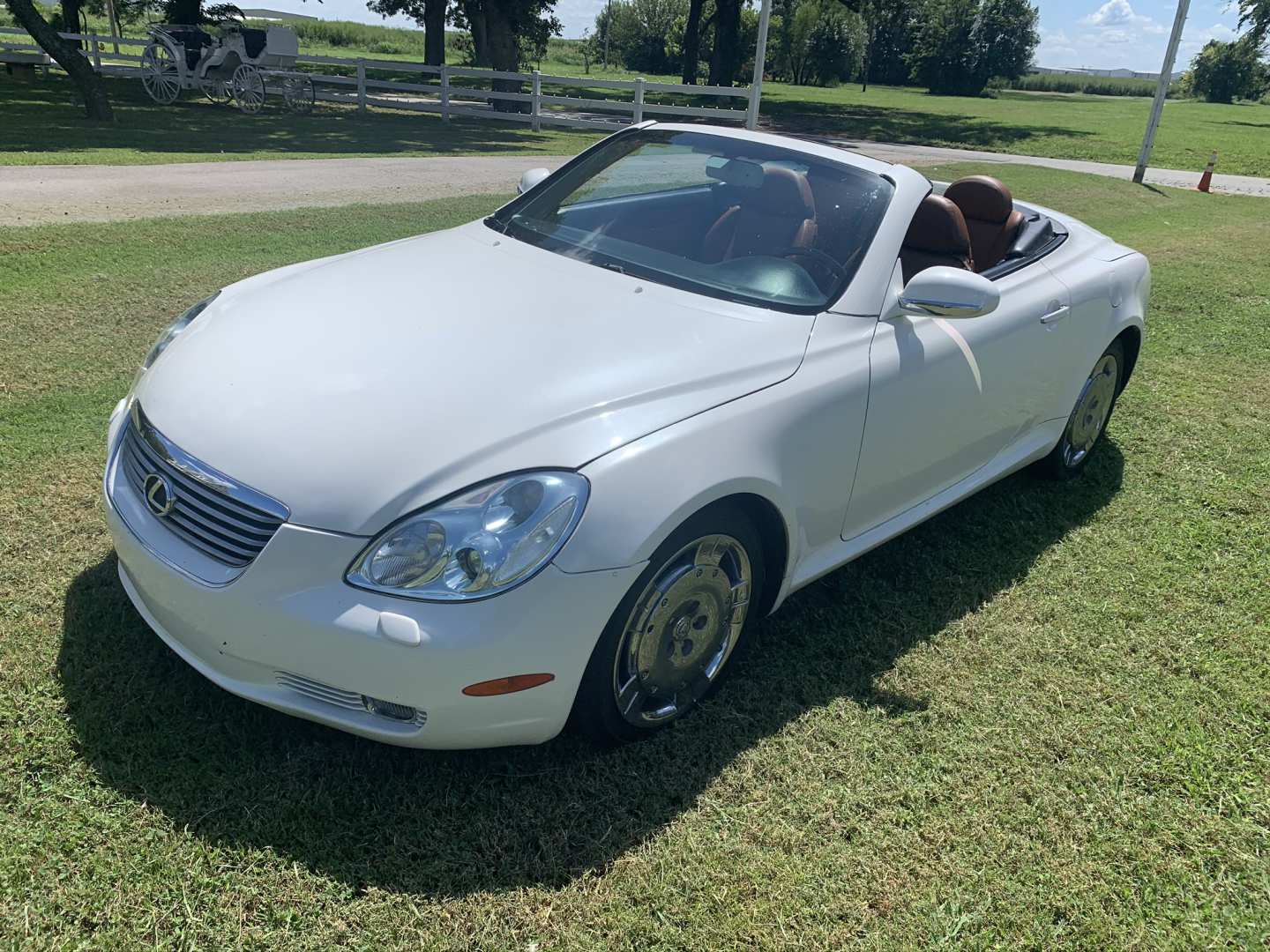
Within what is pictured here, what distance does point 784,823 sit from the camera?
102 inches

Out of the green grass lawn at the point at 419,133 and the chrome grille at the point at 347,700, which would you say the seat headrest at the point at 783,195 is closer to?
the chrome grille at the point at 347,700

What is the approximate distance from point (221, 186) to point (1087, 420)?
9511mm

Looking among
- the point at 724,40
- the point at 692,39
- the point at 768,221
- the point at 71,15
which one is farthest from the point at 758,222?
the point at 692,39

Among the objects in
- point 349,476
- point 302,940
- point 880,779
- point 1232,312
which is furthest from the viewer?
point 1232,312

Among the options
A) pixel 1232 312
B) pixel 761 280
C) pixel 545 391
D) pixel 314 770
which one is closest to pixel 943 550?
pixel 761 280

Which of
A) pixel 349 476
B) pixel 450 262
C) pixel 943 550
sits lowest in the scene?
pixel 943 550

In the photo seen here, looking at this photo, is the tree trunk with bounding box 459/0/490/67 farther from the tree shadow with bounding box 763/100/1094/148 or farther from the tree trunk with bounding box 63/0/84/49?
the tree trunk with bounding box 63/0/84/49

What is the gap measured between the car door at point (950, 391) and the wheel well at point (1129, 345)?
0.81 metres

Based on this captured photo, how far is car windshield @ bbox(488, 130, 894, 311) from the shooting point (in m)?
3.31

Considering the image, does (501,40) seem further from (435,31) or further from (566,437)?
(566,437)

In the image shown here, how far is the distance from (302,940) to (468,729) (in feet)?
1.85

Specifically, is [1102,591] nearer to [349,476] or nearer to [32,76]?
[349,476]

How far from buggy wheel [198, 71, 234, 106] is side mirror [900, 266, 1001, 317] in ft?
71.7

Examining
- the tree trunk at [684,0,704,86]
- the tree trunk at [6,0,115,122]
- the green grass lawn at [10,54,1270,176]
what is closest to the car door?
the green grass lawn at [10,54,1270,176]
